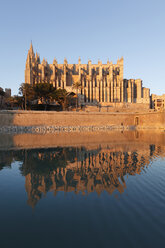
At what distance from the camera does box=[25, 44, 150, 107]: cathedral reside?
73.3 metres

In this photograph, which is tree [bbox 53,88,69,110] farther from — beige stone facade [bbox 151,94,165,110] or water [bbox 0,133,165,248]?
beige stone facade [bbox 151,94,165,110]

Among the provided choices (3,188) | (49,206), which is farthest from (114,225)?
(3,188)

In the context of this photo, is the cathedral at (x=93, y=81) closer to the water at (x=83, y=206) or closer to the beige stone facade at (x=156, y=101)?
the beige stone facade at (x=156, y=101)

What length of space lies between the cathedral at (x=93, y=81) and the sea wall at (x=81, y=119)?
1711 centimetres

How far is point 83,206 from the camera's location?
20.6 feet

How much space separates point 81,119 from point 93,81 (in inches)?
1289

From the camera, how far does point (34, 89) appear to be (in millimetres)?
53531

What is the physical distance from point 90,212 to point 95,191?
5.74ft

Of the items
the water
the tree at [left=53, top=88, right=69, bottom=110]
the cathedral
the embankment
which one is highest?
the cathedral

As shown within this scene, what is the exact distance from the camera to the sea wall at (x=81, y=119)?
4203 centimetres

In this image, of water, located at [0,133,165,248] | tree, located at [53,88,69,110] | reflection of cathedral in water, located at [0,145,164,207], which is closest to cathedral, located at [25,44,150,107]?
tree, located at [53,88,69,110]

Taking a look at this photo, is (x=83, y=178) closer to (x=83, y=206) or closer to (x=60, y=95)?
(x=83, y=206)

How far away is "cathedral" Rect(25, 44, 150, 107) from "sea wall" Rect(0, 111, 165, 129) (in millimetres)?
17114

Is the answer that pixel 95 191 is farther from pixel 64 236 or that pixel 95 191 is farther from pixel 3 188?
pixel 3 188
